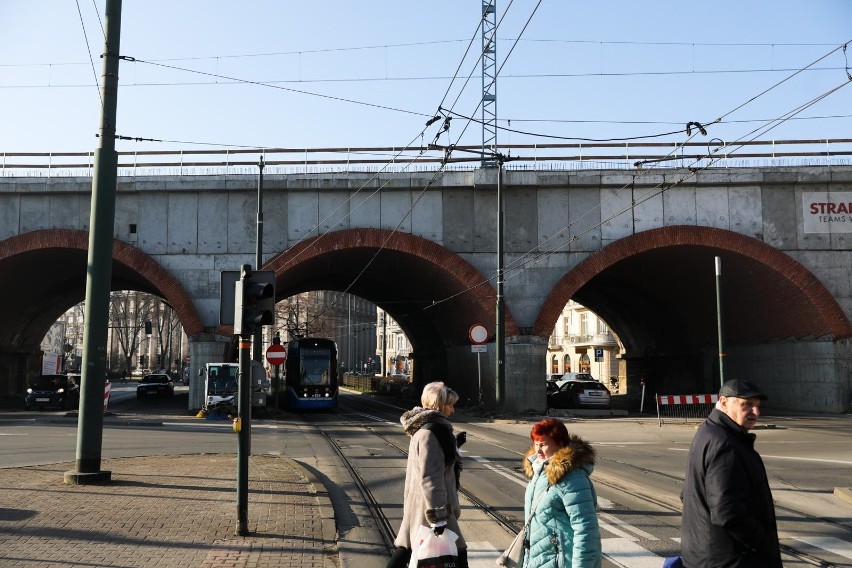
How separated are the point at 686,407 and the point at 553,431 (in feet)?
87.6

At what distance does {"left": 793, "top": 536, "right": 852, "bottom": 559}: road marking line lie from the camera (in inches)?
294

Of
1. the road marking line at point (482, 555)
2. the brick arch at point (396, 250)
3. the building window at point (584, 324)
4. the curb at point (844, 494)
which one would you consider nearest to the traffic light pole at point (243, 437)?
the road marking line at point (482, 555)

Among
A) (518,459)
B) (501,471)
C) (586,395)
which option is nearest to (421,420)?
(501,471)

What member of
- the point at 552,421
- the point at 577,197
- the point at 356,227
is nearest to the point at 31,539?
the point at 552,421

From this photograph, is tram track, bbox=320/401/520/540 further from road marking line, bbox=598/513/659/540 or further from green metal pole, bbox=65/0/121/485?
green metal pole, bbox=65/0/121/485

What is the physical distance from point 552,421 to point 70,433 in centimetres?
1892

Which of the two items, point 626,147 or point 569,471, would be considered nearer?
point 569,471

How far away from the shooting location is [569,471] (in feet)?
14.0

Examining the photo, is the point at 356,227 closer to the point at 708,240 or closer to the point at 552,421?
the point at 708,240

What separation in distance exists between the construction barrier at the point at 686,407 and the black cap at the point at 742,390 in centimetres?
2059

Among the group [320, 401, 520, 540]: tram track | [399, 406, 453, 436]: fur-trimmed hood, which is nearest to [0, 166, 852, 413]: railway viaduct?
[320, 401, 520, 540]: tram track

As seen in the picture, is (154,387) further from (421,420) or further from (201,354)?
(421,420)

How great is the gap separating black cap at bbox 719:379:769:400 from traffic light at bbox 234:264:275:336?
18.0ft

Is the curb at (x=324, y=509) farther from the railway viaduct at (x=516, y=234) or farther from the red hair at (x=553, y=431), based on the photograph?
the railway viaduct at (x=516, y=234)
